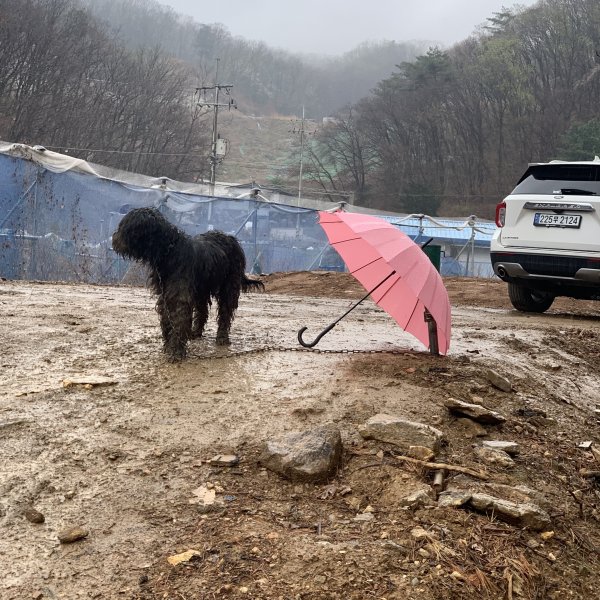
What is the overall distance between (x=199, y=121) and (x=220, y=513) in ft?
211

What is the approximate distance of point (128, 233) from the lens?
16.9ft

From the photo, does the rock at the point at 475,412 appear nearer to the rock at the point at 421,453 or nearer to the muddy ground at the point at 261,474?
the muddy ground at the point at 261,474

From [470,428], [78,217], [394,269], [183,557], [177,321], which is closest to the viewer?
[183,557]

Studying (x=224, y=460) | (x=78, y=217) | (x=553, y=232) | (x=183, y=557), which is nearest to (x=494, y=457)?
(x=224, y=460)

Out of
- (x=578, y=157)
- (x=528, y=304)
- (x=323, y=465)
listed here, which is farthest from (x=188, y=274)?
(x=578, y=157)

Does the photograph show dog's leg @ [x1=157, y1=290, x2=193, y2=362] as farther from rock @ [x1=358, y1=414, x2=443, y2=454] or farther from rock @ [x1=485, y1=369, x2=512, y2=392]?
rock @ [x1=485, y1=369, x2=512, y2=392]

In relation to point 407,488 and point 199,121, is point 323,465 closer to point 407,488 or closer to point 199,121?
point 407,488

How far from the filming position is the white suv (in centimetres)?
940

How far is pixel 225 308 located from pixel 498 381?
2.30m

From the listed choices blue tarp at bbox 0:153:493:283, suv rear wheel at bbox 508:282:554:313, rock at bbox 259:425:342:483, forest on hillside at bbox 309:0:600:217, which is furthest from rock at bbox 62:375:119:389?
forest on hillside at bbox 309:0:600:217

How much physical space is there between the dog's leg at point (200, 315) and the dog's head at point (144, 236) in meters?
0.62

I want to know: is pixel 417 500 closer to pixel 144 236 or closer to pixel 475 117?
pixel 144 236

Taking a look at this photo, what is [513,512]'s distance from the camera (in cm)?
331

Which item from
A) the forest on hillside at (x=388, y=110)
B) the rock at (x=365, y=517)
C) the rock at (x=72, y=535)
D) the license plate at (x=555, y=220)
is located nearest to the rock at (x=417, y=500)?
the rock at (x=365, y=517)
